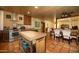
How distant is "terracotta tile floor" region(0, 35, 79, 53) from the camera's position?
2451mm

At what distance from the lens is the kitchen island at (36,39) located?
8.09 feet

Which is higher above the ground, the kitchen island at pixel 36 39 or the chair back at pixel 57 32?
the chair back at pixel 57 32

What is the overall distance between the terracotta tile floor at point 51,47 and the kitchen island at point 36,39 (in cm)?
10

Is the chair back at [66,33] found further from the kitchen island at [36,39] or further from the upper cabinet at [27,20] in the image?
the upper cabinet at [27,20]

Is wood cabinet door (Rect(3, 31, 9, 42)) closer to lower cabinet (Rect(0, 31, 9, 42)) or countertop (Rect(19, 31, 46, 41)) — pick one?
lower cabinet (Rect(0, 31, 9, 42))

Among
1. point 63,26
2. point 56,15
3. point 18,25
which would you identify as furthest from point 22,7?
point 63,26

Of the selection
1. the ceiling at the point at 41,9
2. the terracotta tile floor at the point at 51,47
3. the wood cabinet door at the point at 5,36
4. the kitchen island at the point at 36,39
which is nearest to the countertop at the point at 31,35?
the kitchen island at the point at 36,39

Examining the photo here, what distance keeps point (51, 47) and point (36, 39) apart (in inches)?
14.3

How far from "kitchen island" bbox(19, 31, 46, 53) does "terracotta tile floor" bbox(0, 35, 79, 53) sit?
0.33ft

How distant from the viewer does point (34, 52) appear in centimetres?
249
